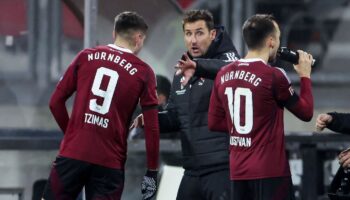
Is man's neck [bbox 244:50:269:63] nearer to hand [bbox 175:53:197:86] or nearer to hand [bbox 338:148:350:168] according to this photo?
hand [bbox 175:53:197:86]

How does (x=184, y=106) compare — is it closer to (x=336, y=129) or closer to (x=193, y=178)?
(x=193, y=178)

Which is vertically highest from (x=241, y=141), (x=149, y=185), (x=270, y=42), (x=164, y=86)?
(x=270, y=42)

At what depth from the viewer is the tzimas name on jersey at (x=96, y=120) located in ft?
20.4

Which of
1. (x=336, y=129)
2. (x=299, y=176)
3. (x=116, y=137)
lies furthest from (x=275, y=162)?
(x=299, y=176)

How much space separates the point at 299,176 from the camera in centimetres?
919

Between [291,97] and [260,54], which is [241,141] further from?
[260,54]

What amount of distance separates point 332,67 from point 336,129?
9.87 feet

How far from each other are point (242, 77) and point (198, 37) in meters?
0.95

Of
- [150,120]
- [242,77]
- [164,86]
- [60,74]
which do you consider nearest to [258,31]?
[242,77]

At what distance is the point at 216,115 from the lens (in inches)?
249

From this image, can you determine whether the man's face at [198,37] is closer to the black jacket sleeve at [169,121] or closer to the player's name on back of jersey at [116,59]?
the black jacket sleeve at [169,121]

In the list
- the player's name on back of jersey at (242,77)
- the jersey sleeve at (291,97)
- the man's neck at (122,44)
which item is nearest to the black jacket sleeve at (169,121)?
the man's neck at (122,44)

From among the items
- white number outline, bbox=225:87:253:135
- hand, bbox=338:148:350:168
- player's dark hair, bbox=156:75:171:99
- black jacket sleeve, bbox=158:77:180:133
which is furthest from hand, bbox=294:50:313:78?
player's dark hair, bbox=156:75:171:99

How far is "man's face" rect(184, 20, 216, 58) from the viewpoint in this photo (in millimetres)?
6902
